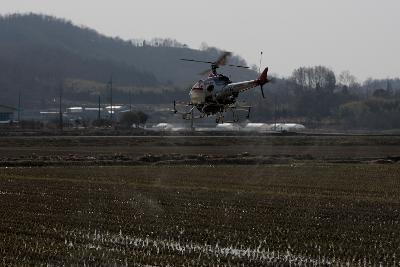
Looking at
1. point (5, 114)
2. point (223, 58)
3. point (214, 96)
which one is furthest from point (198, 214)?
point (5, 114)

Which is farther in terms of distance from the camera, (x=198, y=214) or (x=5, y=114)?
(x=5, y=114)

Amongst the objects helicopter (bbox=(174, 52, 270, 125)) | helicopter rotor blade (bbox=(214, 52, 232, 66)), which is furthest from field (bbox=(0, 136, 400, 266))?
helicopter rotor blade (bbox=(214, 52, 232, 66))

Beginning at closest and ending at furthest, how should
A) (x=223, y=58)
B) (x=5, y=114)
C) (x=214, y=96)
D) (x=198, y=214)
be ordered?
(x=198, y=214) < (x=223, y=58) < (x=214, y=96) < (x=5, y=114)

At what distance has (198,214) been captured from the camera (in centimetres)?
2784

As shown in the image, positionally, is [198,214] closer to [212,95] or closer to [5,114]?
[212,95]

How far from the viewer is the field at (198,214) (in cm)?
2020

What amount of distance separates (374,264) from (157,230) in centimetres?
788

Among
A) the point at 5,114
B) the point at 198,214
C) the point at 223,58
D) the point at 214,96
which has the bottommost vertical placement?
the point at 198,214

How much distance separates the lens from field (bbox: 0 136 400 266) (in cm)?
2020

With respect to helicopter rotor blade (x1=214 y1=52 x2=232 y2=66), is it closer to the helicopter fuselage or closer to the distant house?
the helicopter fuselage

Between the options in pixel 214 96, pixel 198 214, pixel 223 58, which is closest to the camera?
pixel 198 214

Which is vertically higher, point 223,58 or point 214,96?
point 223,58

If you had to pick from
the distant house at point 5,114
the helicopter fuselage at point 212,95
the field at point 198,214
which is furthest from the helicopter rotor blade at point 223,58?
the distant house at point 5,114

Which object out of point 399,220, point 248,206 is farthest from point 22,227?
Answer: point 399,220
